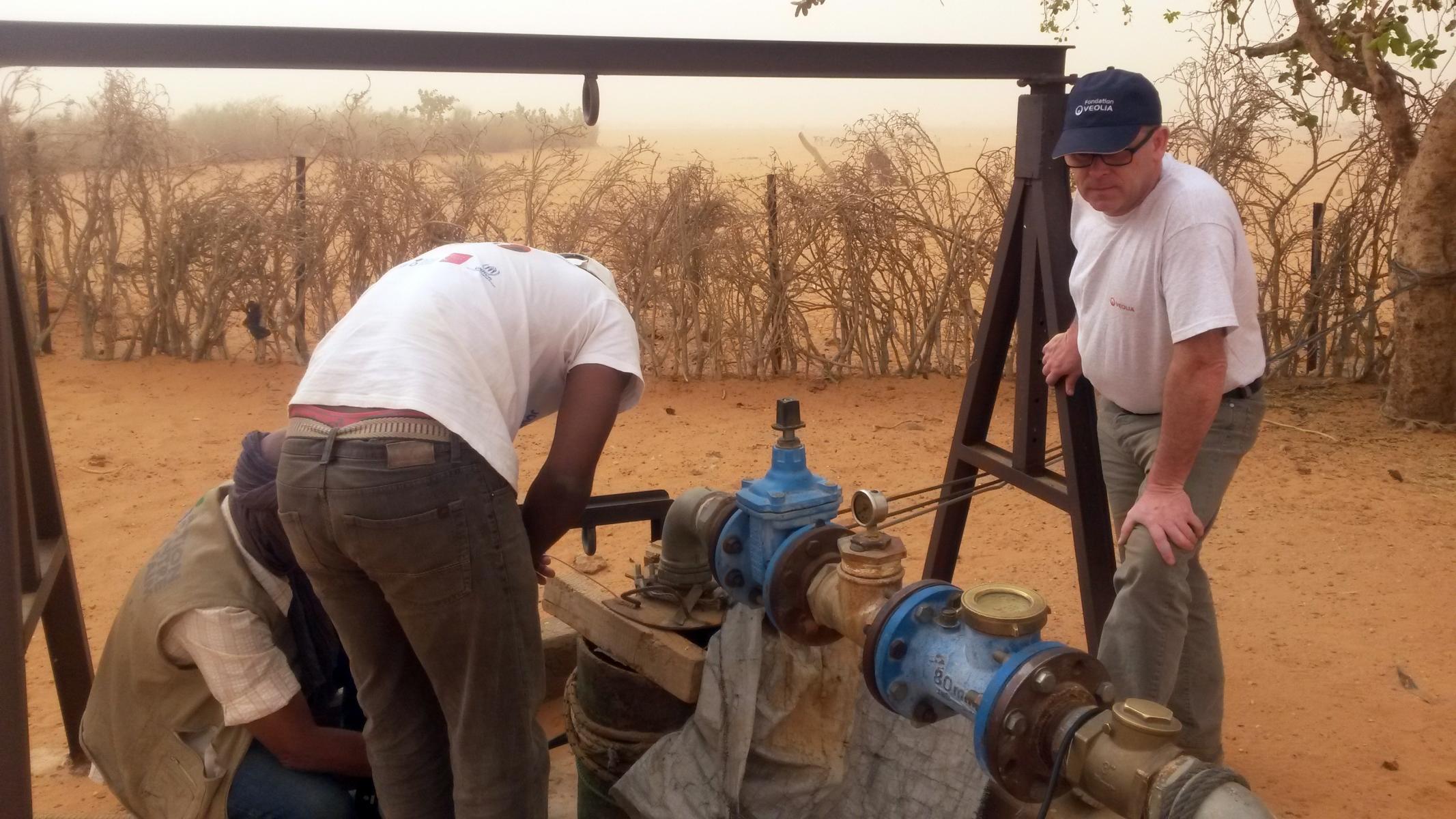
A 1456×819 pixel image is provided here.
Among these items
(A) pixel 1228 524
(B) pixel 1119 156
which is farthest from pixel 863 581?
(A) pixel 1228 524

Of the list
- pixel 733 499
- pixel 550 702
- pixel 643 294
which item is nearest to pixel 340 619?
pixel 733 499

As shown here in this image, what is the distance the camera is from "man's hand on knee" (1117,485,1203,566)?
2.49m

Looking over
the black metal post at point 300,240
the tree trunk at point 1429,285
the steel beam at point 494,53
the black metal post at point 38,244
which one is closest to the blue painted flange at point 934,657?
the steel beam at point 494,53

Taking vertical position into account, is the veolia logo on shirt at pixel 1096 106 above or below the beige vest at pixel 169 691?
above

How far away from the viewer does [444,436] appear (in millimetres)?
1964

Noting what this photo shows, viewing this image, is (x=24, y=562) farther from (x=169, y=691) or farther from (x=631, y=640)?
(x=631, y=640)

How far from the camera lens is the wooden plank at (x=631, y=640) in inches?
98.9

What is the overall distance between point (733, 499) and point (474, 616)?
748 millimetres

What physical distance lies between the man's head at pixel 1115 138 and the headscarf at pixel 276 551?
5.75 feet

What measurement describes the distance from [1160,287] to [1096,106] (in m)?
0.41

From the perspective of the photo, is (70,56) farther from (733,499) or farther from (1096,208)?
(1096,208)

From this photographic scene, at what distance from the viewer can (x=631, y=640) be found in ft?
8.50

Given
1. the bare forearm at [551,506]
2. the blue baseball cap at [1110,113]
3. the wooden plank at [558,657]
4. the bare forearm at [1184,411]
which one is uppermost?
the blue baseball cap at [1110,113]

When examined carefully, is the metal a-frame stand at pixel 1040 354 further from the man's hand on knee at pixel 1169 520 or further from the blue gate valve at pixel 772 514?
the blue gate valve at pixel 772 514
